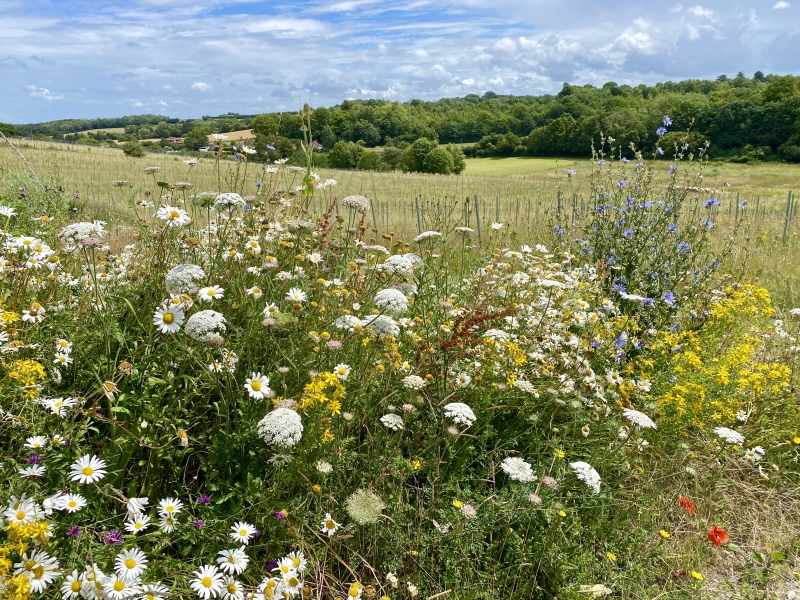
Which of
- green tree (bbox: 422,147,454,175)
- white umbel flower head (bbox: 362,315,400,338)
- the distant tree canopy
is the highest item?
the distant tree canopy

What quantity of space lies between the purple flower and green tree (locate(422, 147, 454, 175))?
60603mm

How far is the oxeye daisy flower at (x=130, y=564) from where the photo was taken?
172cm

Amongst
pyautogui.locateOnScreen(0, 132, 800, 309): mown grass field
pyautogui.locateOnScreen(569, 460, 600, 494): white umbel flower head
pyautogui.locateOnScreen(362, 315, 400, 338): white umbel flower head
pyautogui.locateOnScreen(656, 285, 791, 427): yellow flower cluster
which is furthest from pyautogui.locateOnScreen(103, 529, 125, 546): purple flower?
pyautogui.locateOnScreen(656, 285, 791, 427): yellow flower cluster

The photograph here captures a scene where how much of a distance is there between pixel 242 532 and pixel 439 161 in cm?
6251

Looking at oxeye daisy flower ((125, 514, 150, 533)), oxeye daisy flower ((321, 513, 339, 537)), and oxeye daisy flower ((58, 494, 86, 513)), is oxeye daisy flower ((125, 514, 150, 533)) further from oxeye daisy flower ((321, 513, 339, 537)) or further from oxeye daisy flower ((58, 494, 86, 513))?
oxeye daisy flower ((321, 513, 339, 537))

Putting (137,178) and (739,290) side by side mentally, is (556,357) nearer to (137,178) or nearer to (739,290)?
(739,290)

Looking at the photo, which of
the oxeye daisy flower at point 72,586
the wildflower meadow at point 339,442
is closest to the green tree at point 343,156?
the wildflower meadow at point 339,442

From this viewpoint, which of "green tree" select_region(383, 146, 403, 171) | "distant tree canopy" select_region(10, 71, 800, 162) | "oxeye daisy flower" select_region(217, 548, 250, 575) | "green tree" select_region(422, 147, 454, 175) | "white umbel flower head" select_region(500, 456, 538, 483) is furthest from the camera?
"green tree" select_region(383, 146, 403, 171)

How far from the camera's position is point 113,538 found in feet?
6.11

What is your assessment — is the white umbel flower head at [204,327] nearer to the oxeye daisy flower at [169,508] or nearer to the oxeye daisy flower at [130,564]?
the oxeye daisy flower at [169,508]

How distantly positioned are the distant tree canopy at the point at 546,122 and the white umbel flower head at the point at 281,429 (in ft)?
129

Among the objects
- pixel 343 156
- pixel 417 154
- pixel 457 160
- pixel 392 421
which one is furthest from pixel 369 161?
pixel 392 421

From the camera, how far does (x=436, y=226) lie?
14.7ft

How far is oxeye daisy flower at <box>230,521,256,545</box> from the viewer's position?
2.01m
